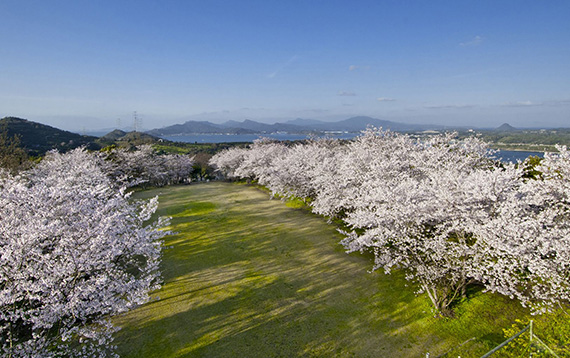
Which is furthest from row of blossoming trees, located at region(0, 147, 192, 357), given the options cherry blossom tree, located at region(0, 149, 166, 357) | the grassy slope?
the grassy slope

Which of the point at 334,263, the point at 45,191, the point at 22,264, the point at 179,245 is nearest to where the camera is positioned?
the point at 22,264

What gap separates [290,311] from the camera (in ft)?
37.0

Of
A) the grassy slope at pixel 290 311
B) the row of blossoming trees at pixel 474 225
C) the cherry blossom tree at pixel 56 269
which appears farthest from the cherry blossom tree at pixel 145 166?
the row of blossoming trees at pixel 474 225

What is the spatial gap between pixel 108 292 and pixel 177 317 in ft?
13.4

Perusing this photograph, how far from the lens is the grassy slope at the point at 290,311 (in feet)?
30.4

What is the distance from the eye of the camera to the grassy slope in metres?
9.27

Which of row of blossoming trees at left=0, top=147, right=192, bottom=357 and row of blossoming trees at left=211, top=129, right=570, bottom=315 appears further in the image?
row of blossoming trees at left=211, top=129, right=570, bottom=315

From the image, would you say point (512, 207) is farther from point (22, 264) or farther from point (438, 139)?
point (22, 264)

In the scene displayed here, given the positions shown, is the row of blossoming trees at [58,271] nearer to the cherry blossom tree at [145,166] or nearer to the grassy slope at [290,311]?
the grassy slope at [290,311]

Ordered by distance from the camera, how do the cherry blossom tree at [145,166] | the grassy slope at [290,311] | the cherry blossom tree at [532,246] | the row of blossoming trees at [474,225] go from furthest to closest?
the cherry blossom tree at [145,166]
the grassy slope at [290,311]
the row of blossoming trees at [474,225]
the cherry blossom tree at [532,246]

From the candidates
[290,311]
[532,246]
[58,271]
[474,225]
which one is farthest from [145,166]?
[532,246]

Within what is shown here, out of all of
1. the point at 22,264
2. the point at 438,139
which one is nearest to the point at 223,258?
the point at 22,264

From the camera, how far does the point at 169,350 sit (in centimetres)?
921

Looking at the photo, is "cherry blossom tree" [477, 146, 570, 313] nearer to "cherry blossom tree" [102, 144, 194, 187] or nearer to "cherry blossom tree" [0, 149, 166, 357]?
"cherry blossom tree" [0, 149, 166, 357]
